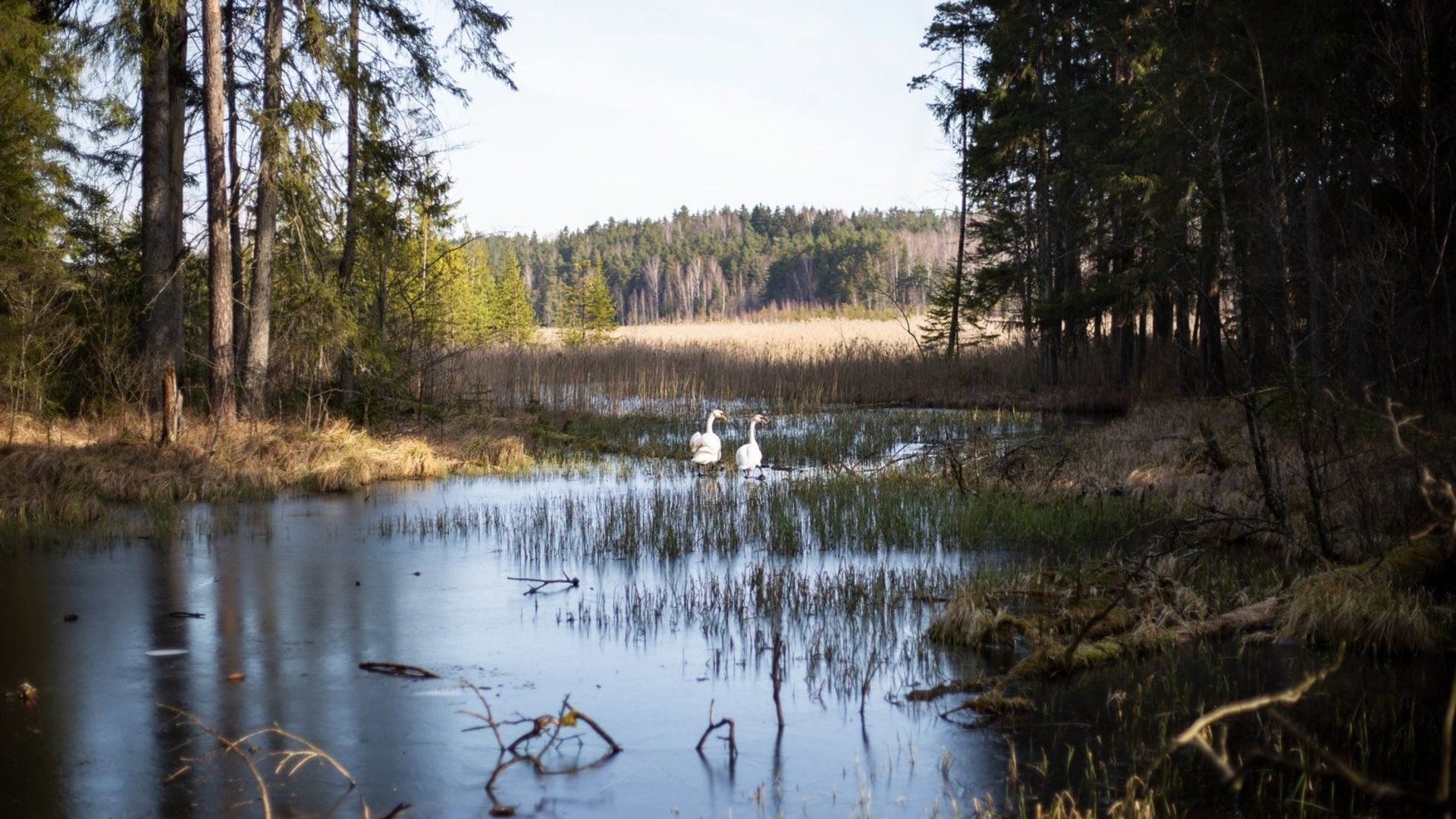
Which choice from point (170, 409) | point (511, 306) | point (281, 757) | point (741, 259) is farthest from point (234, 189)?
point (741, 259)

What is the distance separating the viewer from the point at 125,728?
6121mm

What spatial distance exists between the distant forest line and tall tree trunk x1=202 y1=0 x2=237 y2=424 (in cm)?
7707

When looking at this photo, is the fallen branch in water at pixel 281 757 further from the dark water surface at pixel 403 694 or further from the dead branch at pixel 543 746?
the dead branch at pixel 543 746

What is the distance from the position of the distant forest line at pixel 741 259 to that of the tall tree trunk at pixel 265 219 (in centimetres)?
7607

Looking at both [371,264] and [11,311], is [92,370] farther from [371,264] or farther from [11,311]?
[371,264]

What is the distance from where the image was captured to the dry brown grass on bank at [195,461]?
44.0 ft

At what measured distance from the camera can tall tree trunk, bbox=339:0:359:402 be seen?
1863cm

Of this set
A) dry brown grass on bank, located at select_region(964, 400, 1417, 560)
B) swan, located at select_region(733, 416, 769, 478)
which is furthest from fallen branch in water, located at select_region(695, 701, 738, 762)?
swan, located at select_region(733, 416, 769, 478)

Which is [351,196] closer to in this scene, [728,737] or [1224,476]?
[1224,476]

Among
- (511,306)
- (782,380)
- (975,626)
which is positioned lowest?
(975,626)

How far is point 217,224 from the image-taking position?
16641 mm

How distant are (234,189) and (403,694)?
13.4 m

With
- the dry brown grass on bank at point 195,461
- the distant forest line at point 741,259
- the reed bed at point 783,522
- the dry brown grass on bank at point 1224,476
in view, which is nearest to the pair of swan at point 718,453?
the reed bed at point 783,522

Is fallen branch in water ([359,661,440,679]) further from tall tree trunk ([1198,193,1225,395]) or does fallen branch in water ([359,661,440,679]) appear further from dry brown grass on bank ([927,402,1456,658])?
tall tree trunk ([1198,193,1225,395])
